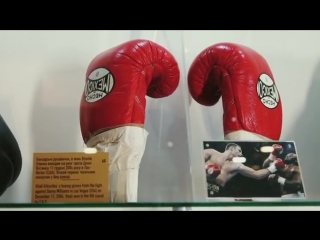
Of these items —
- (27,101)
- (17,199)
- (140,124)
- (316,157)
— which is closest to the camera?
(17,199)

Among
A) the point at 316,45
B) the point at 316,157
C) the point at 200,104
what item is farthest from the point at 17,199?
the point at 316,45

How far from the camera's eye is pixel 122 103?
748 millimetres

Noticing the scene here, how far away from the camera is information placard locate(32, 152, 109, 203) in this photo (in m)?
0.59

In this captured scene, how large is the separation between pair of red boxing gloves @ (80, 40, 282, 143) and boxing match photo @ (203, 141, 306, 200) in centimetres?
10

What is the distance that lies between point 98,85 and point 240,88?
0.87 ft

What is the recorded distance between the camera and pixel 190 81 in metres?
0.89

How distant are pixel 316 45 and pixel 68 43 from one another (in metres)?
0.63

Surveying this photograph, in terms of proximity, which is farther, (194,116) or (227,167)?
(194,116)

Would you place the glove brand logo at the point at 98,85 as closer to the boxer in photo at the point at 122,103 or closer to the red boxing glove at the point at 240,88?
the boxer in photo at the point at 122,103

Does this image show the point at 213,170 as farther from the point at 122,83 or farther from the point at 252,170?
the point at 122,83

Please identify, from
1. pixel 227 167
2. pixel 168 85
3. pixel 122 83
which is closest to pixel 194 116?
pixel 168 85

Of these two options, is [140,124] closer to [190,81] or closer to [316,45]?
[190,81]

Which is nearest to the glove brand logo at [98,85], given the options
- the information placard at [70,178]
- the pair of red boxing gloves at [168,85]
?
the pair of red boxing gloves at [168,85]
